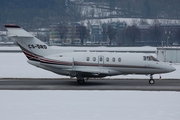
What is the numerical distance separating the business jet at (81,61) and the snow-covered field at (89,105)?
4998mm

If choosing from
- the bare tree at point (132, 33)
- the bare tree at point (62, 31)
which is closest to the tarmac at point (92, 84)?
the bare tree at point (132, 33)

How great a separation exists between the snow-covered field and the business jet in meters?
5.00

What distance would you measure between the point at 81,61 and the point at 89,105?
1046 cm

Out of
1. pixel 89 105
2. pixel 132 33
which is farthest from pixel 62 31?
pixel 89 105

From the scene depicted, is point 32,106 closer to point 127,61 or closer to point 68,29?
point 127,61

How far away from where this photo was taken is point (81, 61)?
105 ft

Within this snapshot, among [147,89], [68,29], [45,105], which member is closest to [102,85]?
[147,89]

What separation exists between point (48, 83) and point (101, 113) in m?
13.1

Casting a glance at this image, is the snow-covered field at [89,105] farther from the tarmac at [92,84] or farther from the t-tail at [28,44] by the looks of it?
the t-tail at [28,44]

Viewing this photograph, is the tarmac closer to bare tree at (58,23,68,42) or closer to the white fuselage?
the white fuselage

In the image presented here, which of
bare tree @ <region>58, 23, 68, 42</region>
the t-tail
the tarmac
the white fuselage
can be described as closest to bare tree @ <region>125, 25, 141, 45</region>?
bare tree @ <region>58, 23, 68, 42</region>

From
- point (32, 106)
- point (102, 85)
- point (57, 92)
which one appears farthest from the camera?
point (102, 85)

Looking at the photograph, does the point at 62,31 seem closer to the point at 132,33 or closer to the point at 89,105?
the point at 132,33

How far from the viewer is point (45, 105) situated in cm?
2175
